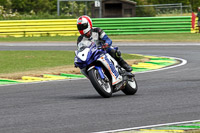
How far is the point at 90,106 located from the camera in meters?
8.55

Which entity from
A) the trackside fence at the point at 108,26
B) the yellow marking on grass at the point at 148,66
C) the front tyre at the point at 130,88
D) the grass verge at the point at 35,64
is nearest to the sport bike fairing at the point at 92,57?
the front tyre at the point at 130,88

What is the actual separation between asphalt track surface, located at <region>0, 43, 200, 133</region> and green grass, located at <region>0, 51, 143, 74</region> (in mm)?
3306

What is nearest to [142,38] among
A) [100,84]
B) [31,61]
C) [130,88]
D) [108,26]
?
[108,26]

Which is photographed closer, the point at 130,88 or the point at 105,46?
the point at 105,46

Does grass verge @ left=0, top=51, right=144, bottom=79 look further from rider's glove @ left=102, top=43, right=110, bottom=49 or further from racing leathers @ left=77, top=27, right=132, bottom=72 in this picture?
rider's glove @ left=102, top=43, right=110, bottom=49

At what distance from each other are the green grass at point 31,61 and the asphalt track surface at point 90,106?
3.31 meters

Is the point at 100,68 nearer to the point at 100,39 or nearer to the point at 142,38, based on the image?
the point at 100,39

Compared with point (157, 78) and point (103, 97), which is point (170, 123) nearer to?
point (103, 97)

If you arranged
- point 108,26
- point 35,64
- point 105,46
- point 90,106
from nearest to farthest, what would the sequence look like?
1. point 90,106
2. point 105,46
3. point 35,64
4. point 108,26

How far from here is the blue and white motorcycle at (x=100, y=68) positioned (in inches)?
362

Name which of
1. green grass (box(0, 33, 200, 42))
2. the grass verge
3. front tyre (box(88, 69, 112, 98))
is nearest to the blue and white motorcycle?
front tyre (box(88, 69, 112, 98))

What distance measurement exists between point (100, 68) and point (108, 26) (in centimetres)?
2230

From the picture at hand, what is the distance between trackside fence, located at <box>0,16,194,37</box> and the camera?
31094mm

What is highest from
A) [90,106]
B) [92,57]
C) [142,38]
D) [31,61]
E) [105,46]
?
[105,46]
